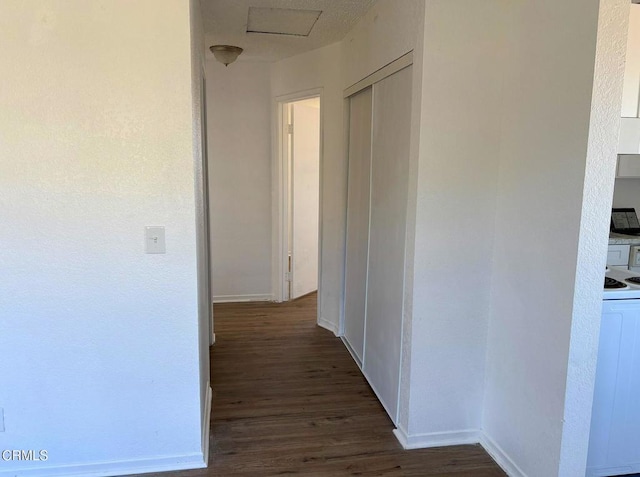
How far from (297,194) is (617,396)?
11.1 ft

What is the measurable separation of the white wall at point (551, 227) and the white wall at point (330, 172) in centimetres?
169

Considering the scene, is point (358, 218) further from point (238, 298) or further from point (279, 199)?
point (238, 298)

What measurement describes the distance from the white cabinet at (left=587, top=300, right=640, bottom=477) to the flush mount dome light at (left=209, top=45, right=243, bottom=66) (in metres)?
3.27

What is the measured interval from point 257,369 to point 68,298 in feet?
5.05

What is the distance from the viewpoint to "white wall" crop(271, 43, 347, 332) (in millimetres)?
3707

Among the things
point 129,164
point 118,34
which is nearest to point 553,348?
point 129,164

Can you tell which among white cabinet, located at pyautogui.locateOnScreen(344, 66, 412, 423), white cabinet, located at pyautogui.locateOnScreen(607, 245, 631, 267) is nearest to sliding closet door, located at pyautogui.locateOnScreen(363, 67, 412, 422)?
white cabinet, located at pyautogui.locateOnScreen(344, 66, 412, 423)

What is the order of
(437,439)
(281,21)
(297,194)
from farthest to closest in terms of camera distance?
(297,194) < (281,21) < (437,439)

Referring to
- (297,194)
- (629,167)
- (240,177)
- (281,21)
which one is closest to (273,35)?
(281,21)

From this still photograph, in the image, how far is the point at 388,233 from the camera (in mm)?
2629

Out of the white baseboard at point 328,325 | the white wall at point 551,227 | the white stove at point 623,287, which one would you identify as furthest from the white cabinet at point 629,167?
the white baseboard at point 328,325

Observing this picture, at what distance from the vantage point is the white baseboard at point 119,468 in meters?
2.05
